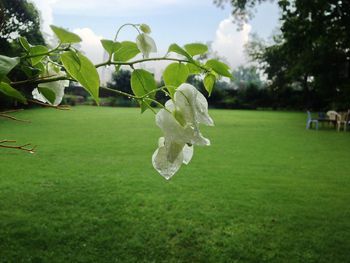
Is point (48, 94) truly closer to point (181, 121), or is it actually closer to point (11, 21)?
point (181, 121)

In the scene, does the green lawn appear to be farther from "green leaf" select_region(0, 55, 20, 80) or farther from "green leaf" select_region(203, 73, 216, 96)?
"green leaf" select_region(0, 55, 20, 80)

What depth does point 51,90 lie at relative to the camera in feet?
1.22

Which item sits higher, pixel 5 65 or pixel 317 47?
pixel 317 47

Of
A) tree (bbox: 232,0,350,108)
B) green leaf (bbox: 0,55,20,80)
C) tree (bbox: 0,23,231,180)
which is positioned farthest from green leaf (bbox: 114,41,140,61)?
tree (bbox: 232,0,350,108)

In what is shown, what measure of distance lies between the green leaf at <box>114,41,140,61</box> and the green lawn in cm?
208

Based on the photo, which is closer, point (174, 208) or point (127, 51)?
point (127, 51)

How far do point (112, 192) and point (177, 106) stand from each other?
335 cm

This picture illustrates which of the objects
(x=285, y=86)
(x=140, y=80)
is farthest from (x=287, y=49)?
(x=285, y=86)

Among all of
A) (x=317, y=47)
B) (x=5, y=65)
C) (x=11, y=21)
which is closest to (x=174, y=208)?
(x=11, y=21)

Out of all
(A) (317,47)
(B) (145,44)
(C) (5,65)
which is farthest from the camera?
(A) (317,47)

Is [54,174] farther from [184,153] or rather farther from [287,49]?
[287,49]

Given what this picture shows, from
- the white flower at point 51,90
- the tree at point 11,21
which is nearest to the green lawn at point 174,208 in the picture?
the tree at point 11,21

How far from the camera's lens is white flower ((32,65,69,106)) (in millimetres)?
372

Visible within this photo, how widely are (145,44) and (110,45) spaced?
0.03 m
